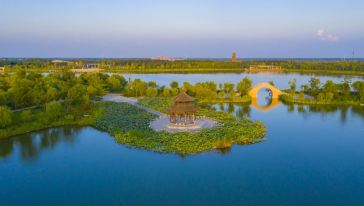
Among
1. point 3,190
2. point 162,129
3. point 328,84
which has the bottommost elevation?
point 3,190

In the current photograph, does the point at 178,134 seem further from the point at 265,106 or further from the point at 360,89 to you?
the point at 360,89

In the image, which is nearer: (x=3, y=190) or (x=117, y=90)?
(x=3, y=190)

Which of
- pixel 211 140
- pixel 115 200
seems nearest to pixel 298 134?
pixel 211 140

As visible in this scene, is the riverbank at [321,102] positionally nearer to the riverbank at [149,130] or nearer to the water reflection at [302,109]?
the water reflection at [302,109]

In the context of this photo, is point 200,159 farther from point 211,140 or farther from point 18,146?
point 18,146

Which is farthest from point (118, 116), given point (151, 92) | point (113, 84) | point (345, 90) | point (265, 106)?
point (345, 90)

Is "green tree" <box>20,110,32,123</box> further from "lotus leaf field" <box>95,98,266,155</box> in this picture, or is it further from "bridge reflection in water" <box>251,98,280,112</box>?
"bridge reflection in water" <box>251,98,280,112</box>

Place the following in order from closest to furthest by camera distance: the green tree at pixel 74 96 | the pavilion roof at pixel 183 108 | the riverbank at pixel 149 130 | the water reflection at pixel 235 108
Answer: the riverbank at pixel 149 130 < the pavilion roof at pixel 183 108 < the green tree at pixel 74 96 < the water reflection at pixel 235 108

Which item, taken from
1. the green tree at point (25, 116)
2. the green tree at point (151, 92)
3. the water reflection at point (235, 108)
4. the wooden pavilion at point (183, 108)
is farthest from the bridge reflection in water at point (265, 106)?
the green tree at point (25, 116)
